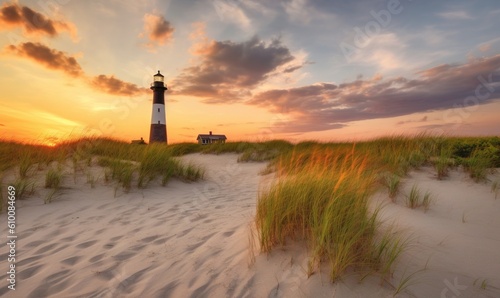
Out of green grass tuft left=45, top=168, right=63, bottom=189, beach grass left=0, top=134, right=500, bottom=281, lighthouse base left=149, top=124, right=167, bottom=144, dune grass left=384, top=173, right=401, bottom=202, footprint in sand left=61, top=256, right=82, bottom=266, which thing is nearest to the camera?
beach grass left=0, top=134, right=500, bottom=281

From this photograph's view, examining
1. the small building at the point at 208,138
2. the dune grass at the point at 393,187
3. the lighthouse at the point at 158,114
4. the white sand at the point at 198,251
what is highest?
the lighthouse at the point at 158,114

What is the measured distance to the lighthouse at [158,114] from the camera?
85.7 feet

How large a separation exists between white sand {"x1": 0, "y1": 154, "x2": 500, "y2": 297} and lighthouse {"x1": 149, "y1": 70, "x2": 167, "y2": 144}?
71.3 ft

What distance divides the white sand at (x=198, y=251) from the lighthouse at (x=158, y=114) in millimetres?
21724

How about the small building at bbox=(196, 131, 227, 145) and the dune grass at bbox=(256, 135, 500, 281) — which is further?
the small building at bbox=(196, 131, 227, 145)

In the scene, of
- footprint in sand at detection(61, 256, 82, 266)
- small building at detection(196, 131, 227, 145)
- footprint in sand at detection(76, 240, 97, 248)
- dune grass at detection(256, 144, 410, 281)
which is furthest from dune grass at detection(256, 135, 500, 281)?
small building at detection(196, 131, 227, 145)

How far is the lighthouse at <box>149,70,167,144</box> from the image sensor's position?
26.1 m

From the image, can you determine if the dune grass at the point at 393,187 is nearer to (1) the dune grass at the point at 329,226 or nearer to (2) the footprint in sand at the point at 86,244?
(1) the dune grass at the point at 329,226

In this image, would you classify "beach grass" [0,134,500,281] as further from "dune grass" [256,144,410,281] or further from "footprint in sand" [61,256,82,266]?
"footprint in sand" [61,256,82,266]

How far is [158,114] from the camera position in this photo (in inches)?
1047

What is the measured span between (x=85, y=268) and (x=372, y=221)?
2950mm

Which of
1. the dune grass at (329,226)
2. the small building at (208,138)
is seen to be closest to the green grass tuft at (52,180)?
the dune grass at (329,226)

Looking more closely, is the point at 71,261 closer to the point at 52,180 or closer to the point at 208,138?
the point at 52,180

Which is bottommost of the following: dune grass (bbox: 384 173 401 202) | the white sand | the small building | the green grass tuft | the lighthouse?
the white sand
